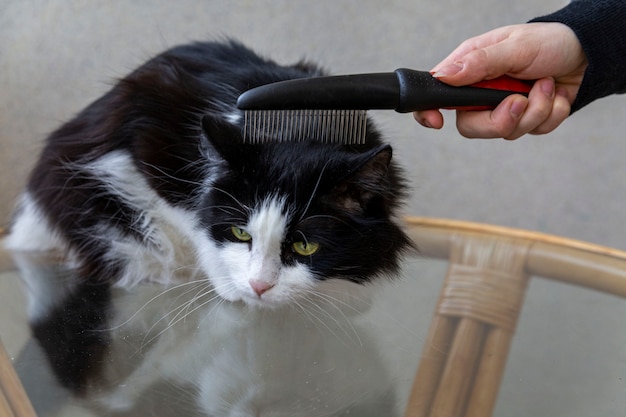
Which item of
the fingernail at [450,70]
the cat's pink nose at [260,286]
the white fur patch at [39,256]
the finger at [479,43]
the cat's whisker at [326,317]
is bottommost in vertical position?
the white fur patch at [39,256]

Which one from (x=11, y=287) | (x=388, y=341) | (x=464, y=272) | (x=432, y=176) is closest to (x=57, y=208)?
(x=11, y=287)

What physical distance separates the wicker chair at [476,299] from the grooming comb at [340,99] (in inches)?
13.9

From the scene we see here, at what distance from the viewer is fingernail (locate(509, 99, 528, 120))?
0.95m

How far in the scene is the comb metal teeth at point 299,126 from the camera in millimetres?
986

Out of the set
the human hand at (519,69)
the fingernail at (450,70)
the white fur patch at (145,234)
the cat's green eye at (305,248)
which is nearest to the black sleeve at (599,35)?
the human hand at (519,69)

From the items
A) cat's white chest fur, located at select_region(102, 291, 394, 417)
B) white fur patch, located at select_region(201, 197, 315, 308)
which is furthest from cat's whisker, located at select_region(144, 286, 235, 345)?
white fur patch, located at select_region(201, 197, 315, 308)

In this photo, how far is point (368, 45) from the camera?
6.28 ft

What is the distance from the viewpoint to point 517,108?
3.12 ft

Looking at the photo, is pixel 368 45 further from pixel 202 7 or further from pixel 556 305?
pixel 556 305

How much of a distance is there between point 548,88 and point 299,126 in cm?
38

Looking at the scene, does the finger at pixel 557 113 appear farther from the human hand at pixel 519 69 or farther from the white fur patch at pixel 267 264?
the white fur patch at pixel 267 264

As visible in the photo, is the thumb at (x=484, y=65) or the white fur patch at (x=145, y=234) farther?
the white fur patch at (x=145, y=234)

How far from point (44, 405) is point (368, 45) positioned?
138cm

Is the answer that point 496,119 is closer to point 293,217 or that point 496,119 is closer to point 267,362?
point 293,217
